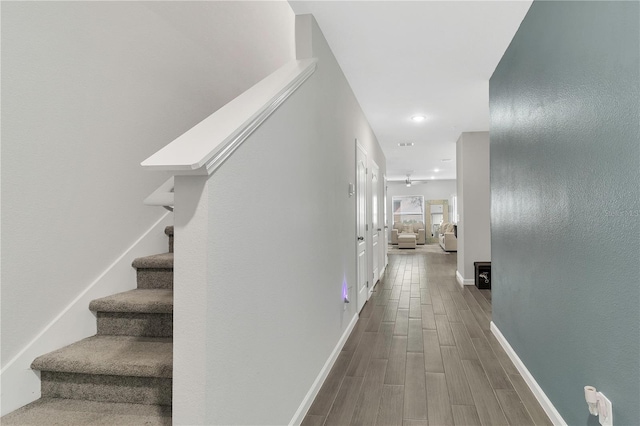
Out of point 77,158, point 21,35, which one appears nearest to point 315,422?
point 77,158

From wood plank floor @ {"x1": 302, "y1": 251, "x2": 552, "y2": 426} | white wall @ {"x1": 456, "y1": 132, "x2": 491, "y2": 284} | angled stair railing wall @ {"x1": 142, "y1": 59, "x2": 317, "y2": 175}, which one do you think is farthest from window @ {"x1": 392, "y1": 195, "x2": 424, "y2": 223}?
angled stair railing wall @ {"x1": 142, "y1": 59, "x2": 317, "y2": 175}

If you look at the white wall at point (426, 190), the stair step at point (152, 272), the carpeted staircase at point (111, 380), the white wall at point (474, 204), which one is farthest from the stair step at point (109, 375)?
the white wall at point (426, 190)

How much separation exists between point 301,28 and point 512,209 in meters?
2.07

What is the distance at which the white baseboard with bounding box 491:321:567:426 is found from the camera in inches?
81.9

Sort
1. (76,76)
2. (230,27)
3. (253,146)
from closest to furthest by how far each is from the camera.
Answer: (253,146), (76,76), (230,27)

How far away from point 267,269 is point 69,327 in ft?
3.42

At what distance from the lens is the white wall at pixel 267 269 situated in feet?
3.79

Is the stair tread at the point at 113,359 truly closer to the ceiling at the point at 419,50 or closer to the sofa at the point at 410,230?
the ceiling at the point at 419,50

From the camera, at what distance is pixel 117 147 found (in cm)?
226

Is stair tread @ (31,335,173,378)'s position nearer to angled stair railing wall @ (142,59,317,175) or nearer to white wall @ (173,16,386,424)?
white wall @ (173,16,386,424)

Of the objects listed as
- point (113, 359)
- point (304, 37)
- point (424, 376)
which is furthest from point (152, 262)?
point (424, 376)

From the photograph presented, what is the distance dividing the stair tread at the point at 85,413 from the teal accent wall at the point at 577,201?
179cm

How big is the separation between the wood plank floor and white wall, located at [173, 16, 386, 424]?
25 centimetres

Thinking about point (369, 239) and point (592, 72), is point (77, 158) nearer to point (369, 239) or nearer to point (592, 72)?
point (592, 72)
